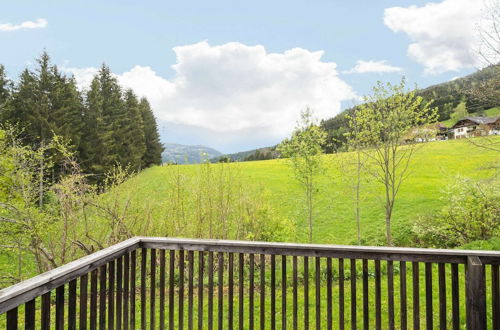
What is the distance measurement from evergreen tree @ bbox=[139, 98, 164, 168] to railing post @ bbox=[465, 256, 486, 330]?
33837 millimetres

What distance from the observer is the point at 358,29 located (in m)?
16.9

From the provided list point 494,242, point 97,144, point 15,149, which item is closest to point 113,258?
point 15,149

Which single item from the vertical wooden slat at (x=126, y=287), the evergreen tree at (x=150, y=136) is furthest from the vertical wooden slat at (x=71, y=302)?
the evergreen tree at (x=150, y=136)

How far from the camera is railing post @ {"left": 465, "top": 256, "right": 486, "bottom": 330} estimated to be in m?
1.93

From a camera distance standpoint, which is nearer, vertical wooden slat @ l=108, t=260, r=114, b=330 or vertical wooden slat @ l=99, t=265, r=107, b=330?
vertical wooden slat @ l=99, t=265, r=107, b=330

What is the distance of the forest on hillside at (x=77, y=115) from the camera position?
19.0m

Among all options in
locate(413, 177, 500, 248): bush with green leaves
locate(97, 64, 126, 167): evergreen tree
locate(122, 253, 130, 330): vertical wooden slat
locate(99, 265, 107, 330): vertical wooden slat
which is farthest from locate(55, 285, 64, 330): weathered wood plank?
locate(97, 64, 126, 167): evergreen tree

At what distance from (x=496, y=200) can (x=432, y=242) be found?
6.57 feet

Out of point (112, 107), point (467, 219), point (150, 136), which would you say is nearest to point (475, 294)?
point (467, 219)

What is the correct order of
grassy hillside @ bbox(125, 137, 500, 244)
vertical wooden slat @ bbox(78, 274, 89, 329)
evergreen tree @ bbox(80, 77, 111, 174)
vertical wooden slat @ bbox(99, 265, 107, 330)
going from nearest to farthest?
vertical wooden slat @ bbox(78, 274, 89, 329) → vertical wooden slat @ bbox(99, 265, 107, 330) → grassy hillside @ bbox(125, 137, 500, 244) → evergreen tree @ bbox(80, 77, 111, 174)

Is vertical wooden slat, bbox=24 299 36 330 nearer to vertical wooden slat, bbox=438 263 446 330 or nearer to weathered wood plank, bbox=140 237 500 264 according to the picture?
weathered wood plank, bbox=140 237 500 264

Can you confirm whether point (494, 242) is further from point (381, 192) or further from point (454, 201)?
point (381, 192)

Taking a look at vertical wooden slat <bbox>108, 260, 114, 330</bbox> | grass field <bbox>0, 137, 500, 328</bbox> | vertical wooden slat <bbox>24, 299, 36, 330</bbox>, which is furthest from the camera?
grass field <bbox>0, 137, 500, 328</bbox>

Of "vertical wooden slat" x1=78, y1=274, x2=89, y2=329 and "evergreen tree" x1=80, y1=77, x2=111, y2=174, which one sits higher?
"evergreen tree" x1=80, y1=77, x2=111, y2=174
